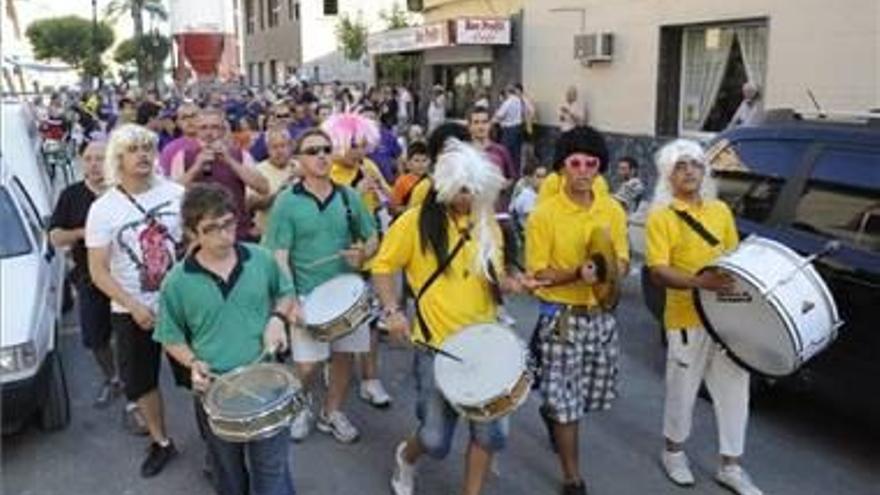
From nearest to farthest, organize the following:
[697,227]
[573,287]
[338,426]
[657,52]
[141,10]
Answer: [573,287] < [697,227] < [338,426] < [657,52] < [141,10]

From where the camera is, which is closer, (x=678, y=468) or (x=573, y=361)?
(x=573, y=361)

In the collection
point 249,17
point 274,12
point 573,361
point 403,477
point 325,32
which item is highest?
point 249,17

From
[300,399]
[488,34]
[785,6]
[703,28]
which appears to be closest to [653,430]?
[300,399]

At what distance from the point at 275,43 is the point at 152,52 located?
1547cm

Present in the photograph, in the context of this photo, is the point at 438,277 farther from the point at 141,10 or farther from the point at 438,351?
the point at 141,10

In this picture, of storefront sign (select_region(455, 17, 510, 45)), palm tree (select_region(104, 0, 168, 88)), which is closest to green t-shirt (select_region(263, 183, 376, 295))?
storefront sign (select_region(455, 17, 510, 45))

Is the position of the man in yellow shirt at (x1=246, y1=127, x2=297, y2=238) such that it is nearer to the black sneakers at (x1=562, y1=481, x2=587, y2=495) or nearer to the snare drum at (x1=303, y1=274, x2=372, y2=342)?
the snare drum at (x1=303, y1=274, x2=372, y2=342)

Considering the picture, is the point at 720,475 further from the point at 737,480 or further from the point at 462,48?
the point at 462,48

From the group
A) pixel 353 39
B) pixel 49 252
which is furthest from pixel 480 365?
pixel 353 39

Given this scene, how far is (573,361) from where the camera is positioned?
448 centimetres

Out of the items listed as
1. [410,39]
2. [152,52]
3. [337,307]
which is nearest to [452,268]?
[337,307]

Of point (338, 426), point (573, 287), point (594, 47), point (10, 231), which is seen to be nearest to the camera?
point (573, 287)

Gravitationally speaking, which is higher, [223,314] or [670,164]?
[670,164]

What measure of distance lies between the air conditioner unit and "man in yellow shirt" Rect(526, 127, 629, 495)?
1127 cm
